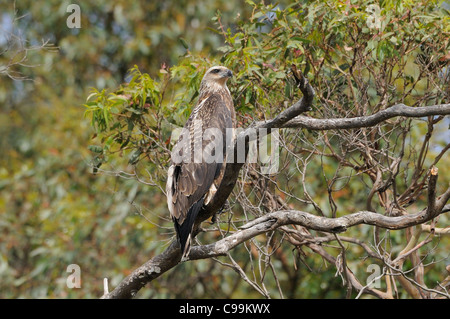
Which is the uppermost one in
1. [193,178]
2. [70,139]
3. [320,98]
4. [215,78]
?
[70,139]

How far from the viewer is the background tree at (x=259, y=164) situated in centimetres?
509

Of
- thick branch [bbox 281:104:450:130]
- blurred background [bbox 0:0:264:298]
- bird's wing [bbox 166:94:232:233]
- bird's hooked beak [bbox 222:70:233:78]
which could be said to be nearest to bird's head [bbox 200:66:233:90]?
bird's hooked beak [bbox 222:70:233:78]

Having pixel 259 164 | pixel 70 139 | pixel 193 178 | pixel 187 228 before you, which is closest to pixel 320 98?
pixel 259 164

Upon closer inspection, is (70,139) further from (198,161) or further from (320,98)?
(198,161)

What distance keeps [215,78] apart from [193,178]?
95 cm

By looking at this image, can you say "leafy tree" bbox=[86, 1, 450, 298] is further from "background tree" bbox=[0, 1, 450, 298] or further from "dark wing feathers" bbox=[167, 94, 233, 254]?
"dark wing feathers" bbox=[167, 94, 233, 254]

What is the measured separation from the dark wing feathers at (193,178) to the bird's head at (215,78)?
0.18 metres

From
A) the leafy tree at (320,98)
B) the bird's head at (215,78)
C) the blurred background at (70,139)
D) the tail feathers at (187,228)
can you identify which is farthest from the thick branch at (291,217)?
the blurred background at (70,139)

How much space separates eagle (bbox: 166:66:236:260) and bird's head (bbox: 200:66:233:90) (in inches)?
2.4

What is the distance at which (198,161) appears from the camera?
4676 mm

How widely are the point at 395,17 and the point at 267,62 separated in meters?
1.03

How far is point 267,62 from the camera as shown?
5.50m

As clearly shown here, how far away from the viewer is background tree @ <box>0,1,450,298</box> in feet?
16.7

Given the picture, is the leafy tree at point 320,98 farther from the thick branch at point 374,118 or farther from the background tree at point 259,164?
the thick branch at point 374,118
